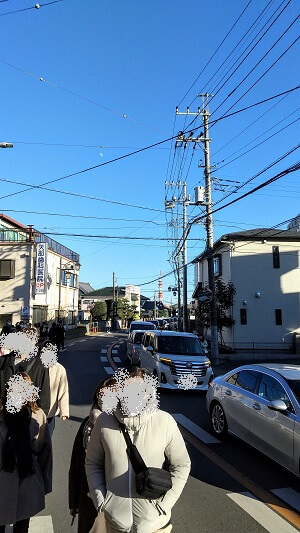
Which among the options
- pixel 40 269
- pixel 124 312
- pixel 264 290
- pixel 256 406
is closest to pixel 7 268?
pixel 40 269

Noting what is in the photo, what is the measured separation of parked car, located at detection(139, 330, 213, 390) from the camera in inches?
439

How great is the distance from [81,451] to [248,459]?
4037 millimetres

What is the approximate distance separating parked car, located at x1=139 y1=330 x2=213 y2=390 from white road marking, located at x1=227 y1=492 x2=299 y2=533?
17.2 feet

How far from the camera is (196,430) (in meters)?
7.59

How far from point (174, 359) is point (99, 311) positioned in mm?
60413

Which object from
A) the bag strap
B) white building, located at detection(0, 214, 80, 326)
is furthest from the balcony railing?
the bag strap

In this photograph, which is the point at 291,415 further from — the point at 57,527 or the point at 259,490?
the point at 57,527

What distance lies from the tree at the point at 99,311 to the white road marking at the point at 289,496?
6628cm

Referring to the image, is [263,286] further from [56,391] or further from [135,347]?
[56,391]

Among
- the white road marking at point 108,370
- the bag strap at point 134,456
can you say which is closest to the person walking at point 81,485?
the bag strap at point 134,456

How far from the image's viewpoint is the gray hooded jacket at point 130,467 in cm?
229

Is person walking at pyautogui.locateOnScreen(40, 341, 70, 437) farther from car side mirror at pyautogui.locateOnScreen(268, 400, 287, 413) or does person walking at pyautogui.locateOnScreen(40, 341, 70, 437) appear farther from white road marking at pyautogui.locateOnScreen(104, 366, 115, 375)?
white road marking at pyautogui.locateOnScreen(104, 366, 115, 375)

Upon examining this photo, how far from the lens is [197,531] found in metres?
3.88

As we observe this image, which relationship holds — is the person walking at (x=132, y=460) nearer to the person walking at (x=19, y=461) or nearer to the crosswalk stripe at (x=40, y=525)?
the person walking at (x=19, y=461)
